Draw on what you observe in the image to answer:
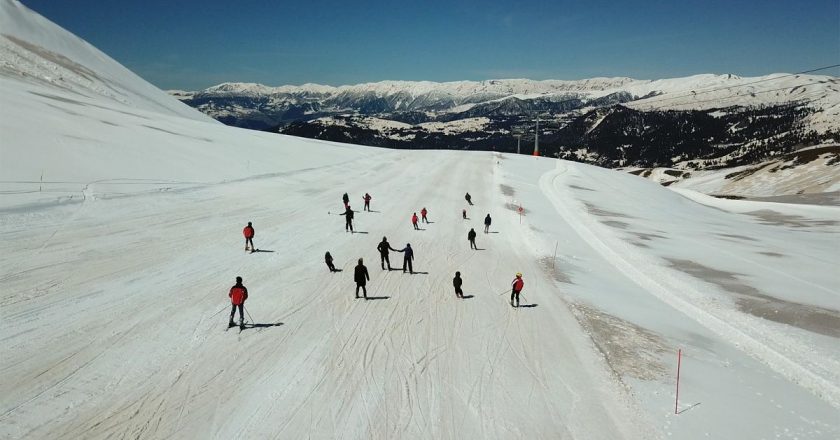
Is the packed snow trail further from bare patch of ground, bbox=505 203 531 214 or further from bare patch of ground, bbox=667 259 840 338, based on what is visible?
Result: bare patch of ground, bbox=505 203 531 214

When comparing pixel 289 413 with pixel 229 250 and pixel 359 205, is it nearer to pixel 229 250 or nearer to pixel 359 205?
pixel 229 250

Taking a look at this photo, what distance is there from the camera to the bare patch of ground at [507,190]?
44497 mm

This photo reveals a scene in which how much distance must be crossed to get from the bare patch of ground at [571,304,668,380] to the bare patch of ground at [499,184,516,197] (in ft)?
92.4

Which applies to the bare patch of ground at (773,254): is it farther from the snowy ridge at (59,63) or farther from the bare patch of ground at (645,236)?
the snowy ridge at (59,63)

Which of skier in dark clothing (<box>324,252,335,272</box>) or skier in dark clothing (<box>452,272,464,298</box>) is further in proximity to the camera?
skier in dark clothing (<box>324,252,335,272</box>)

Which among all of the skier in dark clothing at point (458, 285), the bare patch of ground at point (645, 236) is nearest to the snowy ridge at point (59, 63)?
the skier in dark clothing at point (458, 285)

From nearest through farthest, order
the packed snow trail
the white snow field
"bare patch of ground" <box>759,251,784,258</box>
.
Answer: the packed snow trail
the white snow field
"bare patch of ground" <box>759,251,784,258</box>

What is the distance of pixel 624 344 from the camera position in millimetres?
14000

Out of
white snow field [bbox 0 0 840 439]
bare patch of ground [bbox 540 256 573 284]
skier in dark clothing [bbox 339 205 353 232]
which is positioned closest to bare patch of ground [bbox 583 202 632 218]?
white snow field [bbox 0 0 840 439]

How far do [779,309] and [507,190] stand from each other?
29.6m

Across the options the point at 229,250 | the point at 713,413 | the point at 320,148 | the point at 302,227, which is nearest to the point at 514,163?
the point at 320,148

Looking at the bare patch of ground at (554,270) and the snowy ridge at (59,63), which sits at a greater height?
the snowy ridge at (59,63)

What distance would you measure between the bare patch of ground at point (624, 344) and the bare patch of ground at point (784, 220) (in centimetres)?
3991

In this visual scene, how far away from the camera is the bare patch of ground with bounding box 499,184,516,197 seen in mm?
44497
